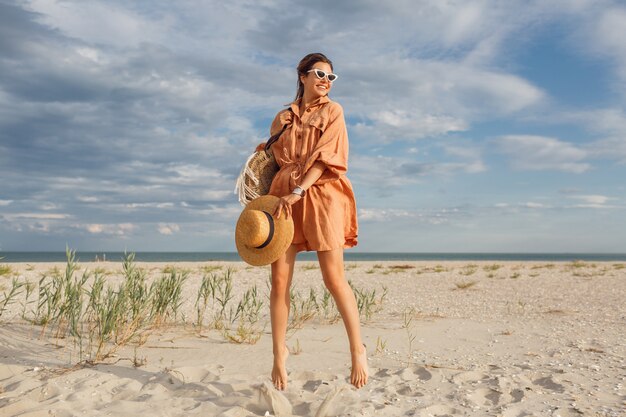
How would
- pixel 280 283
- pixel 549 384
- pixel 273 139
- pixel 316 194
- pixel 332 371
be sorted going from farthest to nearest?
pixel 332 371, pixel 549 384, pixel 273 139, pixel 280 283, pixel 316 194

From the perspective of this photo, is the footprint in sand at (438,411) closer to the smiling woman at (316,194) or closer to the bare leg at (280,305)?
the smiling woman at (316,194)

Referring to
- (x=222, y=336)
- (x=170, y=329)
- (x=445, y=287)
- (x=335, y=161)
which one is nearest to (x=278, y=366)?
(x=335, y=161)

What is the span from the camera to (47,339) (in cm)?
500

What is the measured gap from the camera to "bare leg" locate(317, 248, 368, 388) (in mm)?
3373

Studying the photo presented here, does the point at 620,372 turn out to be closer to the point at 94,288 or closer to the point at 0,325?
the point at 94,288

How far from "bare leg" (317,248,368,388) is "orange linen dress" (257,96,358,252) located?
0.27ft

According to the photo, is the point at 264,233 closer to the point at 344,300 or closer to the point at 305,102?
the point at 344,300

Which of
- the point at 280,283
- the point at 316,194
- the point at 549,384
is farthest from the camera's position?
the point at 549,384

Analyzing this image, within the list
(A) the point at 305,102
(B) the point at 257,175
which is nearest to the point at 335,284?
(B) the point at 257,175

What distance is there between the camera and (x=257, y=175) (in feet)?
12.0

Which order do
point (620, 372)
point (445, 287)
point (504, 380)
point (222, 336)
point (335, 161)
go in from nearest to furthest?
point (335, 161)
point (504, 380)
point (620, 372)
point (222, 336)
point (445, 287)

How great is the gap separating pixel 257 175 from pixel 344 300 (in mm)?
1007

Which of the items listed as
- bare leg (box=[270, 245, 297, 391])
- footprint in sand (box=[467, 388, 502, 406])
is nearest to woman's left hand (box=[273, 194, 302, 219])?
bare leg (box=[270, 245, 297, 391])

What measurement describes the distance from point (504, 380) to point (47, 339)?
3.97 meters
